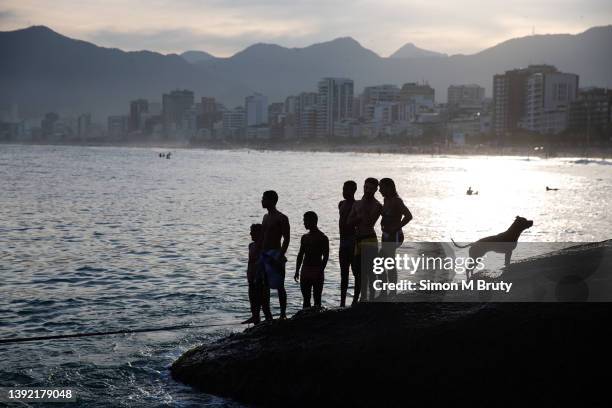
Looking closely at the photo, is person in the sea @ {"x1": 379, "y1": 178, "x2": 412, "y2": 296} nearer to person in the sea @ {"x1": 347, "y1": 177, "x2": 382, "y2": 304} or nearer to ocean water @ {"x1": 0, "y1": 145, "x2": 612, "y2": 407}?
person in the sea @ {"x1": 347, "y1": 177, "x2": 382, "y2": 304}

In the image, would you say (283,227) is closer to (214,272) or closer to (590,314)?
(590,314)

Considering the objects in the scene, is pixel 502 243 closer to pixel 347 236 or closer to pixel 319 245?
pixel 347 236

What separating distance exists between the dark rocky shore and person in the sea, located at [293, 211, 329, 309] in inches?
63.8

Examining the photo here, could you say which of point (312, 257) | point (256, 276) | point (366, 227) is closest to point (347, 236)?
point (366, 227)

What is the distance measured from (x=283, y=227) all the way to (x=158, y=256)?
11.8 metres

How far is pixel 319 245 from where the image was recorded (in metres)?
10.1

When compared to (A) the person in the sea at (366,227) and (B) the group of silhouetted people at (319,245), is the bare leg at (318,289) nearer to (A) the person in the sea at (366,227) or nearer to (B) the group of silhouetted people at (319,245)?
(B) the group of silhouetted people at (319,245)

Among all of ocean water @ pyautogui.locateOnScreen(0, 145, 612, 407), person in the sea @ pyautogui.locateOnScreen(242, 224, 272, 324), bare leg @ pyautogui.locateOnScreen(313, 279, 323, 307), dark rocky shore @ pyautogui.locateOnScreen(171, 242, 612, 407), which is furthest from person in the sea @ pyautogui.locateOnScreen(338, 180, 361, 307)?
ocean water @ pyautogui.locateOnScreen(0, 145, 612, 407)

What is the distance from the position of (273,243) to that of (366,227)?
1446 millimetres

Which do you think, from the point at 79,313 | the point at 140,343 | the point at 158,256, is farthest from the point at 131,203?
the point at 140,343

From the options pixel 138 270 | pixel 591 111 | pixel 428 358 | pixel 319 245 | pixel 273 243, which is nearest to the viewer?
pixel 428 358

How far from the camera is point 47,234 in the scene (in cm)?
2625

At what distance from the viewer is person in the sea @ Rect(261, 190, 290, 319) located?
9.69 metres

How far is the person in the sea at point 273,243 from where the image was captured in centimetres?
969
